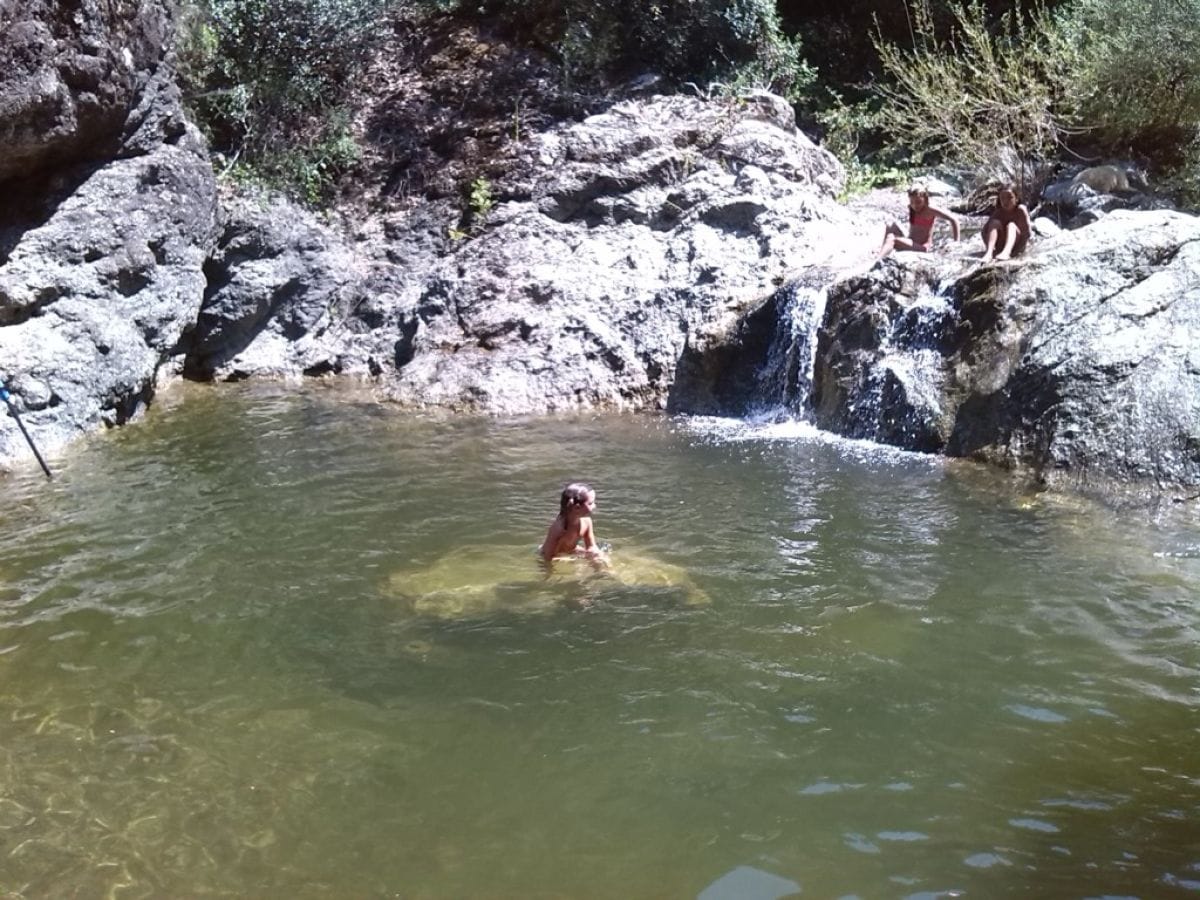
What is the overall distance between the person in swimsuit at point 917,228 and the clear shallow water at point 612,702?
4110 millimetres

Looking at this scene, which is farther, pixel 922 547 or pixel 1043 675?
pixel 922 547

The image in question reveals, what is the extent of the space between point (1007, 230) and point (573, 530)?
6.63 meters

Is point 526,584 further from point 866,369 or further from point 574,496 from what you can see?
point 866,369

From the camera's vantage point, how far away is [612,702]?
549 cm

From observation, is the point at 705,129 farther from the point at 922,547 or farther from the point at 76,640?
the point at 76,640

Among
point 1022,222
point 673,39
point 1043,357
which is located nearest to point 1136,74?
point 1022,222

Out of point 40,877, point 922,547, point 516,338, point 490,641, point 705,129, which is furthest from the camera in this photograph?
point 705,129

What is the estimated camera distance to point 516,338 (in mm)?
13820

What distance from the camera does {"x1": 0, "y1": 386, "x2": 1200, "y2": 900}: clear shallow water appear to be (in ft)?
13.9

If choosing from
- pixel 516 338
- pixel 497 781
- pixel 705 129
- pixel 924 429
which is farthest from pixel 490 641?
pixel 705 129

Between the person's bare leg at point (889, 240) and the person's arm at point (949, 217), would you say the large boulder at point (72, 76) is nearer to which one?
the person's bare leg at point (889, 240)

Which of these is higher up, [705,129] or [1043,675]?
[705,129]

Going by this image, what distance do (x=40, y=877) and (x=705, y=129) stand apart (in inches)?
520

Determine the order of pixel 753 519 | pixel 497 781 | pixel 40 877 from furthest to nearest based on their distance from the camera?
pixel 753 519 < pixel 497 781 < pixel 40 877
